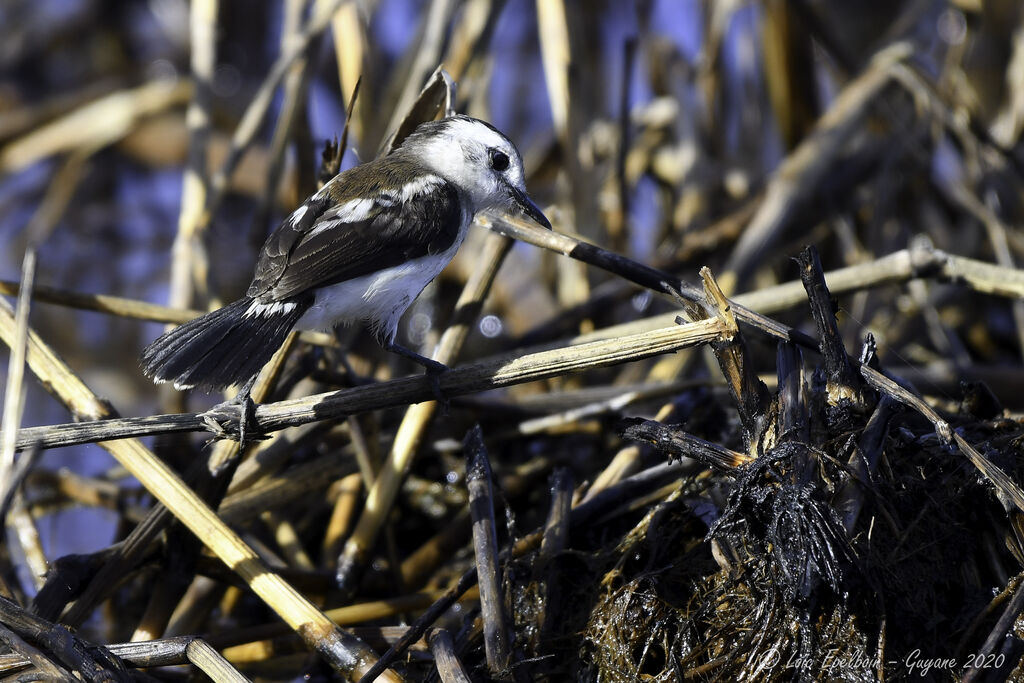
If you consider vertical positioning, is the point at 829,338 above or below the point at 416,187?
below

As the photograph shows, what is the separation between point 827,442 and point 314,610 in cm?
142

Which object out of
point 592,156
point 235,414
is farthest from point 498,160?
point 235,414

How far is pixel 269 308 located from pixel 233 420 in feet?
1.46

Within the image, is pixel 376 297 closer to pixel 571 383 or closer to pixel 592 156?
pixel 571 383

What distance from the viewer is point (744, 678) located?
97.0 inches

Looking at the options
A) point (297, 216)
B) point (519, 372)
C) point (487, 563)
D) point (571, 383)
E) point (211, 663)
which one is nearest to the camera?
point (211, 663)

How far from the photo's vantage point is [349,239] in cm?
314

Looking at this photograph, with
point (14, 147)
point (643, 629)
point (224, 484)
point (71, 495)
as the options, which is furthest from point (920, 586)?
point (14, 147)

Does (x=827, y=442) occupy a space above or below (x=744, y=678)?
above

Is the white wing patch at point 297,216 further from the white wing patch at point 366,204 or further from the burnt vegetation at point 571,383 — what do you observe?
the burnt vegetation at point 571,383

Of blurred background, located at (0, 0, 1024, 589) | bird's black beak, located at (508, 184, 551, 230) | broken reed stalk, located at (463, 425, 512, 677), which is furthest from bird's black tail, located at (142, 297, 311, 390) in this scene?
blurred background, located at (0, 0, 1024, 589)

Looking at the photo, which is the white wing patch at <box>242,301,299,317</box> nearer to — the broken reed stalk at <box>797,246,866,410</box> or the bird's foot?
the bird's foot

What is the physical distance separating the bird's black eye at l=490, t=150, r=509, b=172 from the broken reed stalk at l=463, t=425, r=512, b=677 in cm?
131

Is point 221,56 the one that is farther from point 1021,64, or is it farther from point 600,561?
point 600,561
